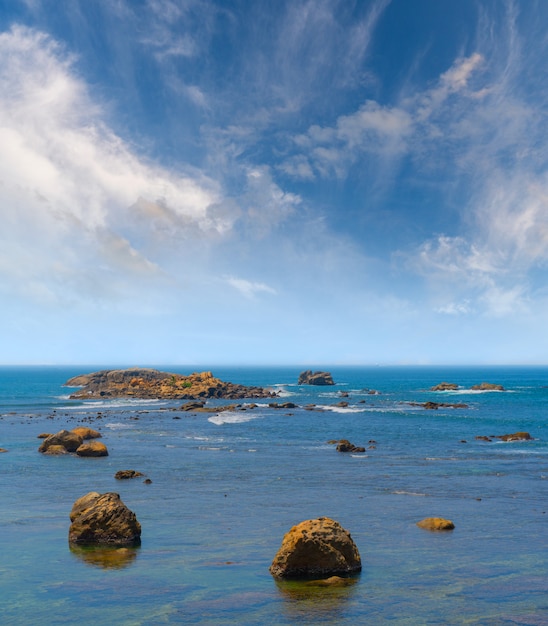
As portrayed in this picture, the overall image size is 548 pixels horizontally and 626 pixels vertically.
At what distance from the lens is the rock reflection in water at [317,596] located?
59.9 ft

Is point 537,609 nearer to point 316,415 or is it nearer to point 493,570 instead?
point 493,570

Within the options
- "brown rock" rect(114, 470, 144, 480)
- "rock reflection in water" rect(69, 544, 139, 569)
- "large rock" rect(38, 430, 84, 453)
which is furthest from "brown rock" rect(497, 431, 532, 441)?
"rock reflection in water" rect(69, 544, 139, 569)

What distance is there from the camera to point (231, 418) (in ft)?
307

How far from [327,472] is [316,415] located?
53.4m

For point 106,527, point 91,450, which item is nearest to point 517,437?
point 91,450

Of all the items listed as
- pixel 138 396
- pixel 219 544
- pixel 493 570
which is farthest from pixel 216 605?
pixel 138 396

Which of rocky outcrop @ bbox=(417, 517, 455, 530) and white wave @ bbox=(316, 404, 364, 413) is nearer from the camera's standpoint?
rocky outcrop @ bbox=(417, 517, 455, 530)

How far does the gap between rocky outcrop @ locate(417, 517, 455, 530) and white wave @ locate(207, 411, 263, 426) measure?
2261 inches

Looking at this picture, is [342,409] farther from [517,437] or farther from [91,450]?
[91,450]

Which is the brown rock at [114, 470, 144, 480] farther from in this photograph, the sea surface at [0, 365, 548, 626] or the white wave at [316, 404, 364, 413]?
the white wave at [316, 404, 364, 413]

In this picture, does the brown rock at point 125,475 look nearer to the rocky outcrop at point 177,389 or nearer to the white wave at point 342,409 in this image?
the white wave at point 342,409

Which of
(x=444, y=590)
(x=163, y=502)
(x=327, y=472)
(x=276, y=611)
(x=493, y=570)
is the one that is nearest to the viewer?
(x=276, y=611)

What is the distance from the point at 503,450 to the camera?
58.6 meters

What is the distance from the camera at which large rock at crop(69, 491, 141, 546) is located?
84.9 ft
